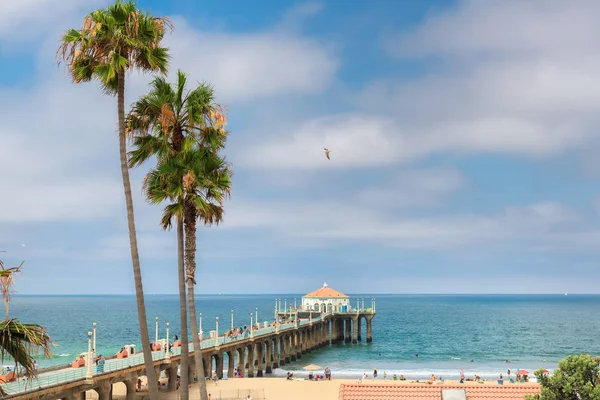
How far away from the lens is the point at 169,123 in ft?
53.5

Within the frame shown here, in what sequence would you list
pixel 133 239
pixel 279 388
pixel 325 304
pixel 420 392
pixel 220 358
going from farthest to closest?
pixel 325 304, pixel 220 358, pixel 279 388, pixel 420 392, pixel 133 239

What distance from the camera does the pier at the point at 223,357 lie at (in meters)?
28.2

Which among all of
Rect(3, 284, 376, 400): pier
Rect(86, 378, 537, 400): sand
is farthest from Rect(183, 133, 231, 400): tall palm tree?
Rect(86, 378, 537, 400): sand

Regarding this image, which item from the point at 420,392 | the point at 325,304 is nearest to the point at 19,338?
the point at 420,392

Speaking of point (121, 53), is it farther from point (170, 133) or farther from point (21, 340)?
point (21, 340)

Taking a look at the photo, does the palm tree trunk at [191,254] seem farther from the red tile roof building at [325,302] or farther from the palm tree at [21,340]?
the red tile roof building at [325,302]

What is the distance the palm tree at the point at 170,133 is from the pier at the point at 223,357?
513 cm

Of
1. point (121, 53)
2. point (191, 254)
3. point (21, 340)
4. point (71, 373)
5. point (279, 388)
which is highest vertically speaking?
point (121, 53)

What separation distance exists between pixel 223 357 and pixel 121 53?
5447 centimetres

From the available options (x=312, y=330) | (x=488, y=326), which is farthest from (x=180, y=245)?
(x=488, y=326)

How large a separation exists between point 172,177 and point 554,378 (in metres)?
Result: 11.2

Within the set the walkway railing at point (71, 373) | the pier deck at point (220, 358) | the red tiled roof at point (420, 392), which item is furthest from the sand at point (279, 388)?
the red tiled roof at point (420, 392)

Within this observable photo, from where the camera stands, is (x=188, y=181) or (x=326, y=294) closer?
(x=188, y=181)

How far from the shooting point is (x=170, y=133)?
16.4m
